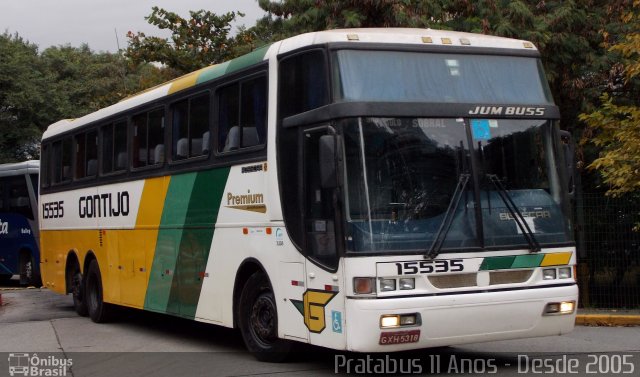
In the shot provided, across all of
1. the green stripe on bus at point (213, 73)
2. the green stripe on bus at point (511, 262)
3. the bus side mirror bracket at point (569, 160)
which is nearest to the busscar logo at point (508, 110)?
the bus side mirror bracket at point (569, 160)

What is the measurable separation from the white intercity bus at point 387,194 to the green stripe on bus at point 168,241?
0.81 m

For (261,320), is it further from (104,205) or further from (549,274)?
(104,205)

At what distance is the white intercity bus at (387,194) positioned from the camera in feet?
29.1

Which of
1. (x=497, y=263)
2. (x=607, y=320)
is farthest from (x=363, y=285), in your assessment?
(x=607, y=320)

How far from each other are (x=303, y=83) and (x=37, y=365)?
466 centimetres

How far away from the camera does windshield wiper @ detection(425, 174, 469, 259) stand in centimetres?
890

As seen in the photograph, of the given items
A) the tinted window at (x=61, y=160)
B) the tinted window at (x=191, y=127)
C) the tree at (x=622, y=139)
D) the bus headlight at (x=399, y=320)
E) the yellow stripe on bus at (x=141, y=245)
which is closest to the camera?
the bus headlight at (x=399, y=320)

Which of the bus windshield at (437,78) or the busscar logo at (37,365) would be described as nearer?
the bus windshield at (437,78)

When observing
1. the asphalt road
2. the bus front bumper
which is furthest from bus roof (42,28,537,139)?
the asphalt road

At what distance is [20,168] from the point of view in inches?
1004

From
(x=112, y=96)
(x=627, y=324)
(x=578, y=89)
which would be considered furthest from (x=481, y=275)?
(x=112, y=96)

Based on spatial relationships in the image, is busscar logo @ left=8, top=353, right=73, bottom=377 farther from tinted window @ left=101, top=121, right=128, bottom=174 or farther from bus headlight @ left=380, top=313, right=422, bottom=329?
bus headlight @ left=380, top=313, right=422, bottom=329

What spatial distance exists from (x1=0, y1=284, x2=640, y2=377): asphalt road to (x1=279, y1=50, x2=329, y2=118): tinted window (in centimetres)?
263

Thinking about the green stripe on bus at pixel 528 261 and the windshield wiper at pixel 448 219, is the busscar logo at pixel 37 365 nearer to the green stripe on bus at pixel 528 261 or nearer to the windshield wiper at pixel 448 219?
the windshield wiper at pixel 448 219
